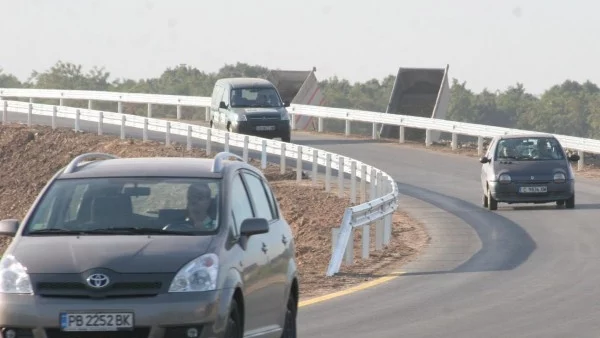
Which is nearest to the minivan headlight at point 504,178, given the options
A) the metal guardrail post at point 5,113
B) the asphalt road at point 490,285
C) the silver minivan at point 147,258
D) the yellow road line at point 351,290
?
the asphalt road at point 490,285

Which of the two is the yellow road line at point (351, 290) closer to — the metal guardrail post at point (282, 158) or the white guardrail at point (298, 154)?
the white guardrail at point (298, 154)

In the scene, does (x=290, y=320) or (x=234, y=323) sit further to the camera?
(x=290, y=320)

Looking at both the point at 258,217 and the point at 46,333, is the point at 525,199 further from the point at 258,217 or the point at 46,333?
the point at 46,333

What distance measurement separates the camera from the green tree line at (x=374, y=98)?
125812mm

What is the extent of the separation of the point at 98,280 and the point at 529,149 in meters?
22.6

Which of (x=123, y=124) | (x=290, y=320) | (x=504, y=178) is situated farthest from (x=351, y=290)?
(x=123, y=124)

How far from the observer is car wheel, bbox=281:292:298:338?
12617 mm

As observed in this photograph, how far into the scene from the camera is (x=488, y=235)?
86.5ft

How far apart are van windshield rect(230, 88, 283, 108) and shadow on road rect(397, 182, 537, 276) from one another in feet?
31.0

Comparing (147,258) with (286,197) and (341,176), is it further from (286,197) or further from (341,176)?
(286,197)

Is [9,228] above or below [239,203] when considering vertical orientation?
below

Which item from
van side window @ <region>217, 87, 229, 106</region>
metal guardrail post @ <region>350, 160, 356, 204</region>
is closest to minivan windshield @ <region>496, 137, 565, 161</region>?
metal guardrail post @ <region>350, 160, 356, 204</region>

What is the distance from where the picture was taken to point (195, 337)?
34.6 feet

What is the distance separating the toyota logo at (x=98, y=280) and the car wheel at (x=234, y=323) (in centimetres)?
84
